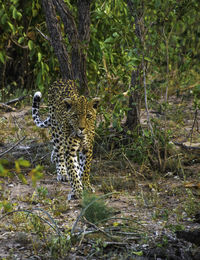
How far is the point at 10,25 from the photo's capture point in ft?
29.6

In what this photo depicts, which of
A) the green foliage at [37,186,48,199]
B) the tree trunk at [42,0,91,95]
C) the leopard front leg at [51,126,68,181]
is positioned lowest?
the leopard front leg at [51,126,68,181]

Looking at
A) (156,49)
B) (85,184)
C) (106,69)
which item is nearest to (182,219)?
(85,184)

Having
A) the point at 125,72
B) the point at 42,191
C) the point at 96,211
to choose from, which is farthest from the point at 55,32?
the point at 96,211

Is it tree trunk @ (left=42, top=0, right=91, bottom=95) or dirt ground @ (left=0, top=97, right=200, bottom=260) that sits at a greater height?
tree trunk @ (left=42, top=0, right=91, bottom=95)

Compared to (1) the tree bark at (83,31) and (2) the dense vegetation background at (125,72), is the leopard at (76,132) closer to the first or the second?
(2) the dense vegetation background at (125,72)

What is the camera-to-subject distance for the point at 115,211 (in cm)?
497

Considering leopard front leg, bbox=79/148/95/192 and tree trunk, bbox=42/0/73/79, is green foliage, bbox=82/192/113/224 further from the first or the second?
tree trunk, bbox=42/0/73/79

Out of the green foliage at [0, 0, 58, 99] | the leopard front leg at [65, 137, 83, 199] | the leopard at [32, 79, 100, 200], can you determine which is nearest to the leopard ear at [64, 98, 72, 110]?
the leopard at [32, 79, 100, 200]

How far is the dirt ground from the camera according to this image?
3898 millimetres

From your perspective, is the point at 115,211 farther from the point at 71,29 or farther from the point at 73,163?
the point at 71,29

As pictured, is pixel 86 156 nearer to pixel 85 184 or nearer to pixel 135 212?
pixel 85 184

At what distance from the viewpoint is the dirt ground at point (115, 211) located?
3898mm

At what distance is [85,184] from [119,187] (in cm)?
42

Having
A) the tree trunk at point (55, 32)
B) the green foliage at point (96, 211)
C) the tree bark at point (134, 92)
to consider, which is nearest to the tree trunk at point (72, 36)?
the tree trunk at point (55, 32)
